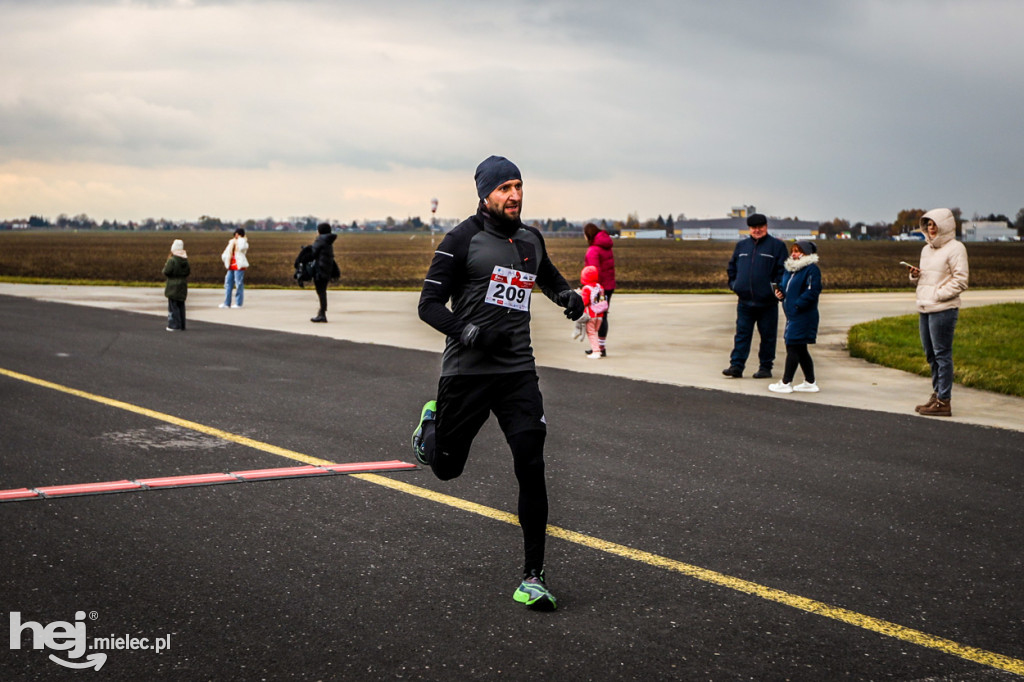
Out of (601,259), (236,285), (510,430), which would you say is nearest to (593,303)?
(601,259)

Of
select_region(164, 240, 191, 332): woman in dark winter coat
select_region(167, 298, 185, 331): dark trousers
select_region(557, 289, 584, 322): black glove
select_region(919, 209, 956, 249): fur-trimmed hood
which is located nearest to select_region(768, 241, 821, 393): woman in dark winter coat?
select_region(919, 209, 956, 249): fur-trimmed hood

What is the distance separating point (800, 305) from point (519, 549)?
636 cm

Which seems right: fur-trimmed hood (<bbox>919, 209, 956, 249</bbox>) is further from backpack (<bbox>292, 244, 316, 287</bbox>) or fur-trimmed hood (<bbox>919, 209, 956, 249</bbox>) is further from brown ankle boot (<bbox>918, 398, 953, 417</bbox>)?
backpack (<bbox>292, 244, 316, 287</bbox>)

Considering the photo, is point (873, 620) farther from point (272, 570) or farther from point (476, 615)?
point (272, 570)

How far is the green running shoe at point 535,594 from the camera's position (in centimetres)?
438

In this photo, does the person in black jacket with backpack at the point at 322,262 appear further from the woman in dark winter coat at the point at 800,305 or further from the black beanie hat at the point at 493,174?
the black beanie hat at the point at 493,174

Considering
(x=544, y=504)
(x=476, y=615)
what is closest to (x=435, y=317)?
(x=544, y=504)

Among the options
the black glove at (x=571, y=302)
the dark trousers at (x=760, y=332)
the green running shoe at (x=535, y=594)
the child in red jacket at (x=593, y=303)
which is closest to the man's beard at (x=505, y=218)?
the black glove at (x=571, y=302)

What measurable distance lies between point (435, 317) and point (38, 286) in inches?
1079

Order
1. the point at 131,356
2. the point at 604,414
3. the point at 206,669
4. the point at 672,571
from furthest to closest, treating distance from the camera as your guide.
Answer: the point at 131,356
the point at 604,414
the point at 672,571
the point at 206,669

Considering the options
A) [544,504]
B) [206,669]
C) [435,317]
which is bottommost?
[206,669]

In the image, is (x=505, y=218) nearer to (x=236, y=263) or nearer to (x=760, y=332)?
(x=760, y=332)

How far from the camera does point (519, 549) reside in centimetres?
522

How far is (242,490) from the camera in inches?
251
